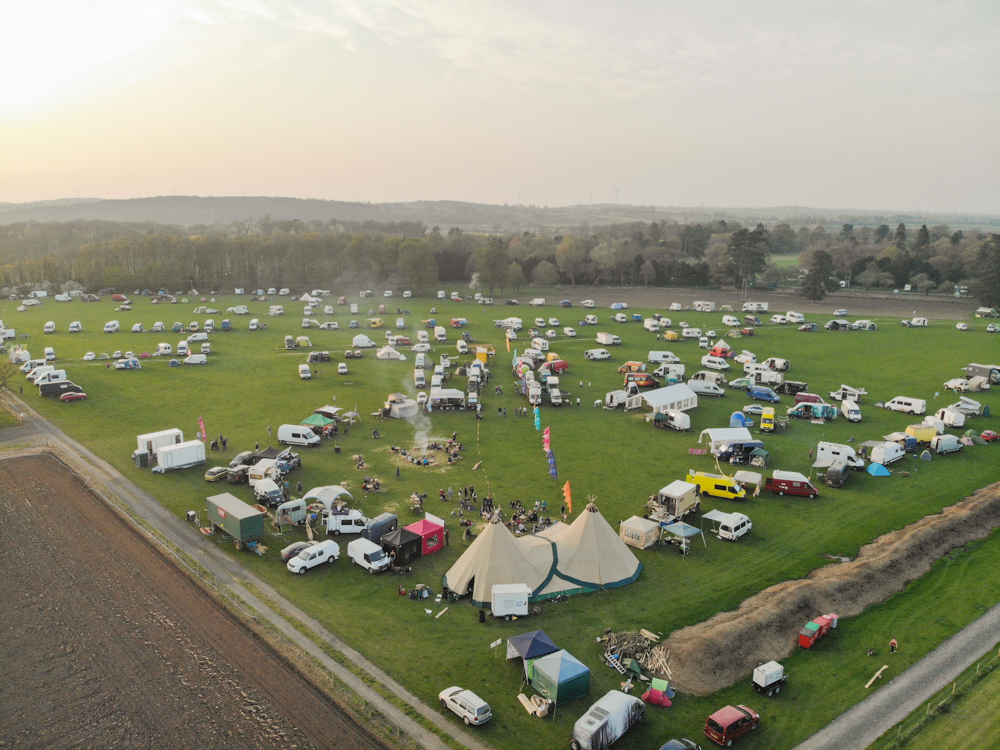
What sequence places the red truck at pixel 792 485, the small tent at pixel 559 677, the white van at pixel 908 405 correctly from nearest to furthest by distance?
the small tent at pixel 559 677
the red truck at pixel 792 485
the white van at pixel 908 405

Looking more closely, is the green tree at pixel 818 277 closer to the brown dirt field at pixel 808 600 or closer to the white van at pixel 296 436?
the brown dirt field at pixel 808 600

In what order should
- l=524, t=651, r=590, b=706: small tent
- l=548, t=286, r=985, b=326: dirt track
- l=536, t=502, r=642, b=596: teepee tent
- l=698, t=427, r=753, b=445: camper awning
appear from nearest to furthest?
1. l=524, t=651, r=590, b=706: small tent
2. l=536, t=502, r=642, b=596: teepee tent
3. l=698, t=427, r=753, b=445: camper awning
4. l=548, t=286, r=985, b=326: dirt track

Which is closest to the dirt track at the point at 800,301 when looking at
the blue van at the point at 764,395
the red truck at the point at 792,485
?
the blue van at the point at 764,395

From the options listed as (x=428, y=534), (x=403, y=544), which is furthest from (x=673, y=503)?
(x=403, y=544)

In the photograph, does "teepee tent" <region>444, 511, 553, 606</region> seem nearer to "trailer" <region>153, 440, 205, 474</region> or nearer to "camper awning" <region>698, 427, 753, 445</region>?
"camper awning" <region>698, 427, 753, 445</region>

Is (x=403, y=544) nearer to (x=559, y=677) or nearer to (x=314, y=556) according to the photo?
(x=314, y=556)

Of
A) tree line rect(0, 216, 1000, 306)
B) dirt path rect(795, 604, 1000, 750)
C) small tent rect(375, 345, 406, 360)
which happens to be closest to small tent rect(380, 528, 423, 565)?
Result: dirt path rect(795, 604, 1000, 750)
